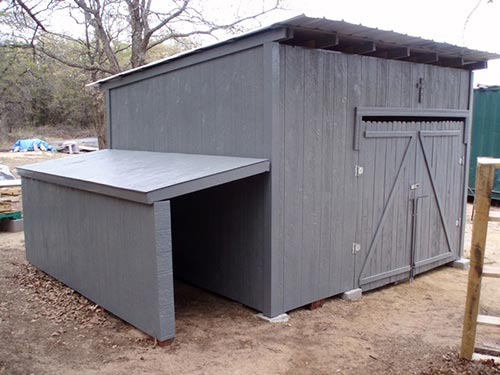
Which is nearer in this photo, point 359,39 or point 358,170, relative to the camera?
point 359,39

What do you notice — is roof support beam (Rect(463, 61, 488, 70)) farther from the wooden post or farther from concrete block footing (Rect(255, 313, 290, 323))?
concrete block footing (Rect(255, 313, 290, 323))

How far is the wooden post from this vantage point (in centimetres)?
351

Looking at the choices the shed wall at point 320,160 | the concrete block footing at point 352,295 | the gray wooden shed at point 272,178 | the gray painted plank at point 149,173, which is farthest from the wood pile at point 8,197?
the concrete block footing at point 352,295

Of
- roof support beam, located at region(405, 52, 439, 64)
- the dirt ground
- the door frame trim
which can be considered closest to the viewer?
the dirt ground

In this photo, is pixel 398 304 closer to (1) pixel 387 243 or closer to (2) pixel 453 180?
(1) pixel 387 243

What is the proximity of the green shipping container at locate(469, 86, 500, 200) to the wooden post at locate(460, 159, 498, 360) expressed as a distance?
8378 mm

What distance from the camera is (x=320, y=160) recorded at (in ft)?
15.7

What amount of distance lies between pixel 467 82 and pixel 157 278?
16.3 ft

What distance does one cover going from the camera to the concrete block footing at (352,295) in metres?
5.19

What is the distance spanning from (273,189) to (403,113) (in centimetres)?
210

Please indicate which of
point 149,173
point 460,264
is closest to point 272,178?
point 149,173

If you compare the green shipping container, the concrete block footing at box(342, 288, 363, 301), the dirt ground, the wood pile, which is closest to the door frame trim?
the concrete block footing at box(342, 288, 363, 301)

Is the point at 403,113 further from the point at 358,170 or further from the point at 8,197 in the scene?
the point at 8,197

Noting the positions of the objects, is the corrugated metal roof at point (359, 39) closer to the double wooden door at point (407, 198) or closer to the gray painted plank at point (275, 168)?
the gray painted plank at point (275, 168)
